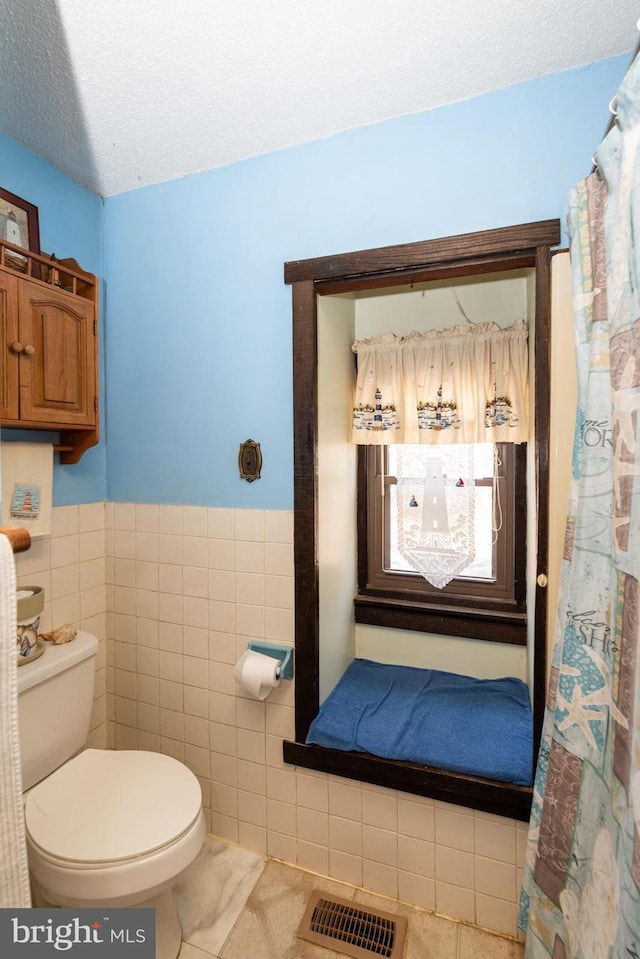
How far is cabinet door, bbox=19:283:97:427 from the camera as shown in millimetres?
1367

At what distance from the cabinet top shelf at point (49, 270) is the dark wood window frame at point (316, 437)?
0.71 metres

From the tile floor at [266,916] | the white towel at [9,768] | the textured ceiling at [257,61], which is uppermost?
the textured ceiling at [257,61]

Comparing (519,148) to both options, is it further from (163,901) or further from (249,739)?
(163,901)

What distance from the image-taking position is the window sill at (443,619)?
192 cm

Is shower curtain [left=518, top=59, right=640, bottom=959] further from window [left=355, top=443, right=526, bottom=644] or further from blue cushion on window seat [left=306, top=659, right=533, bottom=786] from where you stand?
window [left=355, top=443, right=526, bottom=644]

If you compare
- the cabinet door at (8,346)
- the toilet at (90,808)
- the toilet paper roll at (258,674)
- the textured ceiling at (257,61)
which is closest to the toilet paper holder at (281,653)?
the toilet paper roll at (258,674)

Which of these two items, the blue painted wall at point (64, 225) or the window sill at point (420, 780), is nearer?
the window sill at point (420, 780)

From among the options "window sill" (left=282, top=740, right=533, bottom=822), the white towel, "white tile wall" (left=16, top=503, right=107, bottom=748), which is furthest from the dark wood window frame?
the white towel

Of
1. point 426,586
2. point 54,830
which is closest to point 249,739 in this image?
point 54,830

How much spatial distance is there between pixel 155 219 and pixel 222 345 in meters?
0.58

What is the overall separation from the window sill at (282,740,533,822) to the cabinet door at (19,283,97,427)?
4.43 feet

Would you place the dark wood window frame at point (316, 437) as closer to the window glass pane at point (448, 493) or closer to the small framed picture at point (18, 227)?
the window glass pane at point (448, 493)

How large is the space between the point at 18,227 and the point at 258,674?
1.67 meters

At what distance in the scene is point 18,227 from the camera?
1.51 meters
